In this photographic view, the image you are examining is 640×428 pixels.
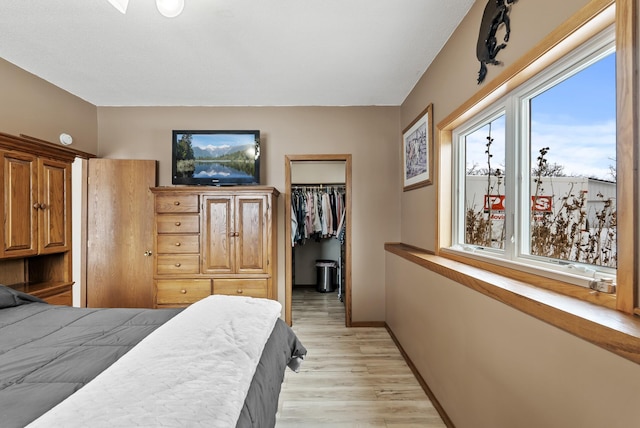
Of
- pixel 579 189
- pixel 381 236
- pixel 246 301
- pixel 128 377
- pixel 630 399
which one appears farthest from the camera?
pixel 381 236

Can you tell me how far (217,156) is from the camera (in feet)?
10.1

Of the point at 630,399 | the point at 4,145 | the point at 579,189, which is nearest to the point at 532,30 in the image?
the point at 579,189

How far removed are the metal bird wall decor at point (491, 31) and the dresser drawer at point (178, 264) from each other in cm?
261

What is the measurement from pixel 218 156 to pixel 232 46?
120 centimetres

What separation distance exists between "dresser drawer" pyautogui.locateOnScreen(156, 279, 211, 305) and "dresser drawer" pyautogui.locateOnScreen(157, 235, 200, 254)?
0.28 m

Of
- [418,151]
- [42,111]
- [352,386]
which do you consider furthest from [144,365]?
[42,111]

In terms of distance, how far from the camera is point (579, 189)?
1.14 m

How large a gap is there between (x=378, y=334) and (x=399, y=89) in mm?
2460

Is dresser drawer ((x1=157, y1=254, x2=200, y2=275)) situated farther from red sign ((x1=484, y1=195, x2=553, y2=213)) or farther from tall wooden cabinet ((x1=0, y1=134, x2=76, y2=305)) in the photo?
red sign ((x1=484, y1=195, x2=553, y2=213))

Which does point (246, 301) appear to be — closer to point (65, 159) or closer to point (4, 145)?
point (4, 145)

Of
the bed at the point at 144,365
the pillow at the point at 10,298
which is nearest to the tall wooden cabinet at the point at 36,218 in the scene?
the pillow at the point at 10,298

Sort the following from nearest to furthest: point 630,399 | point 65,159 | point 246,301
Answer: point 630,399
point 246,301
point 65,159

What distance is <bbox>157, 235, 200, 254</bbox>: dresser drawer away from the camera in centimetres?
277

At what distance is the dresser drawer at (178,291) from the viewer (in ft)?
9.03
